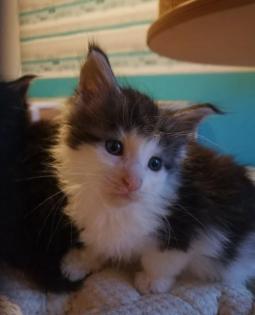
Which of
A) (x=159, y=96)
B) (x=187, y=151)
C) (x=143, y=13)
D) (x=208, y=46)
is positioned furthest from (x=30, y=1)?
(x=187, y=151)

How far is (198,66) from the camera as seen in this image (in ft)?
5.39

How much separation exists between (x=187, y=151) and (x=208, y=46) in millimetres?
286

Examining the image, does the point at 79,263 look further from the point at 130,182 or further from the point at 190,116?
the point at 190,116

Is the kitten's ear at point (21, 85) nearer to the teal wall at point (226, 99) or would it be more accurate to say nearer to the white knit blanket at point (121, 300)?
the white knit blanket at point (121, 300)

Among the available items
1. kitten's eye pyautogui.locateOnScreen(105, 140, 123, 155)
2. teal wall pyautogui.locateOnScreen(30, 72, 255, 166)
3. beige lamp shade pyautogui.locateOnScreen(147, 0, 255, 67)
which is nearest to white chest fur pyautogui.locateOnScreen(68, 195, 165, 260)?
kitten's eye pyautogui.locateOnScreen(105, 140, 123, 155)

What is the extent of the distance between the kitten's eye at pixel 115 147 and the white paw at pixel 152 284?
1.00 ft

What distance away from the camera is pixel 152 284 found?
931 millimetres

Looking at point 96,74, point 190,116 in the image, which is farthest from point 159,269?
point 96,74

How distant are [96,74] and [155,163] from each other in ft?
0.76

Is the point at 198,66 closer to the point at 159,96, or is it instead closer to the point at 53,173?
the point at 159,96

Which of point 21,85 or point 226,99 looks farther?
point 226,99

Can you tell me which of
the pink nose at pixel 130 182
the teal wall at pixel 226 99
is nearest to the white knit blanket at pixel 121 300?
the pink nose at pixel 130 182

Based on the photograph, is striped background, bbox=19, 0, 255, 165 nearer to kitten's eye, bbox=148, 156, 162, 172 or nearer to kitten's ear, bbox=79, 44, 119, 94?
kitten's ear, bbox=79, 44, 119, 94

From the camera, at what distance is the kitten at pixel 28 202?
886 millimetres
